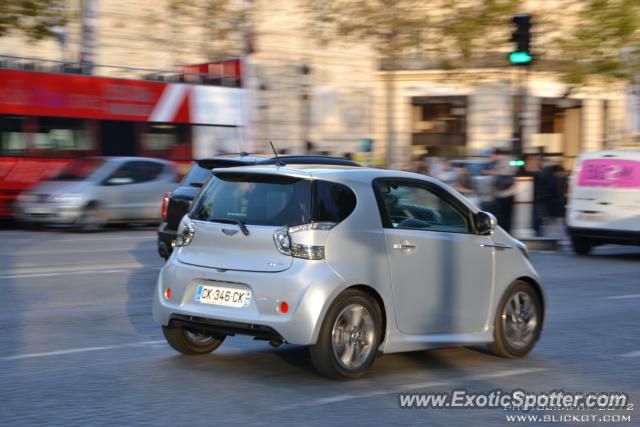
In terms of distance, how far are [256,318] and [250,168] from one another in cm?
110

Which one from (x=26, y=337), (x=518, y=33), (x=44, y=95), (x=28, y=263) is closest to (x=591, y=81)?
(x=518, y=33)

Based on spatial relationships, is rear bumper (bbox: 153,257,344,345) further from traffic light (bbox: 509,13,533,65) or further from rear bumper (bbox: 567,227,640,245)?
traffic light (bbox: 509,13,533,65)

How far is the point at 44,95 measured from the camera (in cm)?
2339

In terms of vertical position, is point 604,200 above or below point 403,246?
below

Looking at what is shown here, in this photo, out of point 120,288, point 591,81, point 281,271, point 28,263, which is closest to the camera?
point 281,271

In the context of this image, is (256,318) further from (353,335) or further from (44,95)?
(44,95)

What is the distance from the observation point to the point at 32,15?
2481 centimetres

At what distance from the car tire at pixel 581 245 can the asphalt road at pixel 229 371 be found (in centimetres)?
658

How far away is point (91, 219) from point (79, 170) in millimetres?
1226

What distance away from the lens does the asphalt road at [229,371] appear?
604cm

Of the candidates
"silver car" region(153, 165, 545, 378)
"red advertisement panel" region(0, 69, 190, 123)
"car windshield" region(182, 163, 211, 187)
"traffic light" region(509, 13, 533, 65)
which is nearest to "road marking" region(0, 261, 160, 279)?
"car windshield" region(182, 163, 211, 187)

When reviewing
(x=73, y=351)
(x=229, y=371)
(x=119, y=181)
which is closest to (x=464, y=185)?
(x=119, y=181)

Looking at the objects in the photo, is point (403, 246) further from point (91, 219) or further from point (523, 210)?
point (91, 219)

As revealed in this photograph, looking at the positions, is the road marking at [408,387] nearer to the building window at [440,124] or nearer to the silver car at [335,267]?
the silver car at [335,267]
